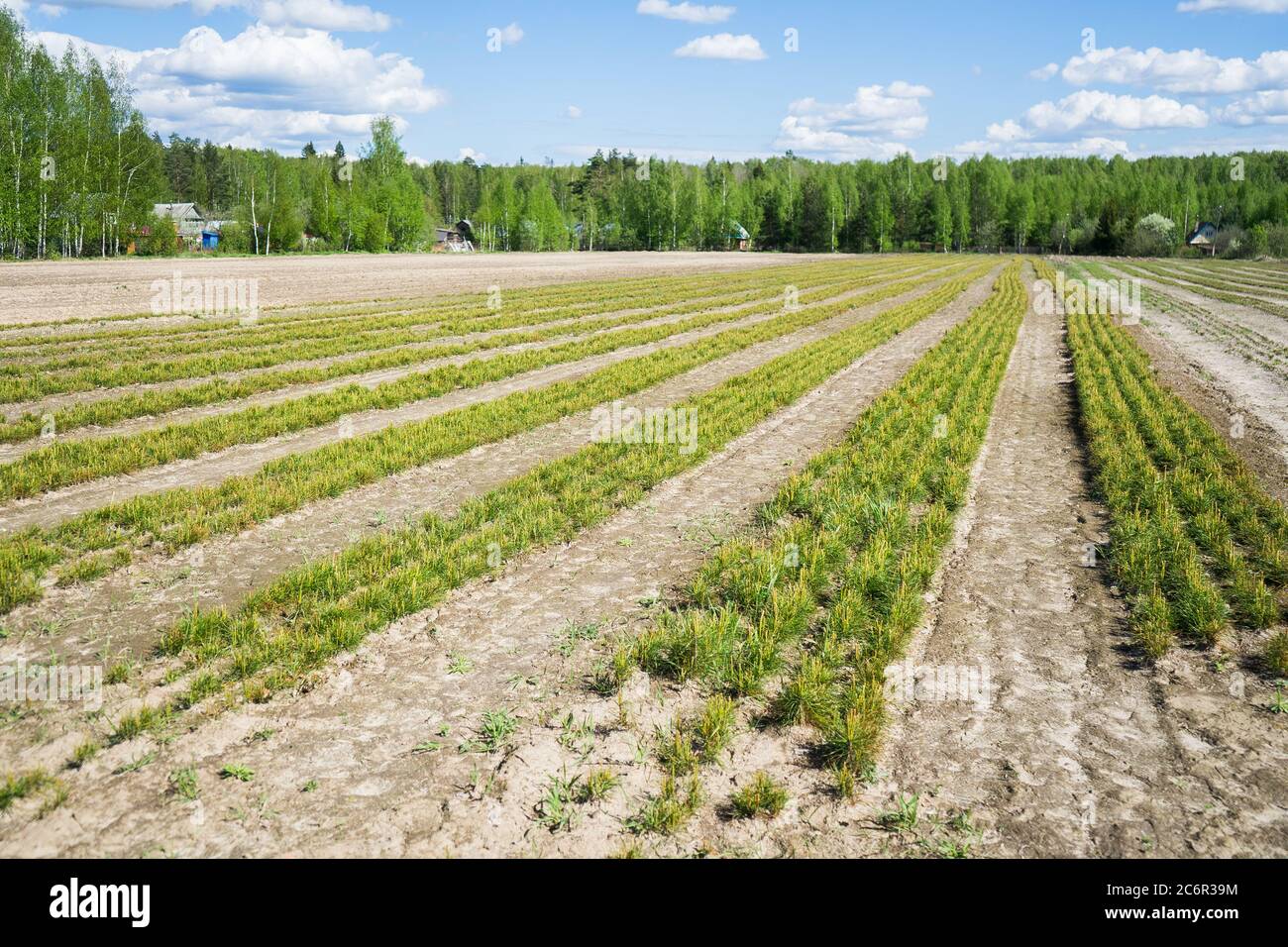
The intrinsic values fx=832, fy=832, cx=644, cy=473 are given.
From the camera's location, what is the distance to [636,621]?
21.9 ft

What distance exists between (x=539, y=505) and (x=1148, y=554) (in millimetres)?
6055

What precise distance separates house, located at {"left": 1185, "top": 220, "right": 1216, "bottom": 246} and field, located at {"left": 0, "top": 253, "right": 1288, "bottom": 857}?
12915 cm

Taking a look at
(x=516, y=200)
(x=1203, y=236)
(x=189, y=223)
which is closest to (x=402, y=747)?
(x=189, y=223)

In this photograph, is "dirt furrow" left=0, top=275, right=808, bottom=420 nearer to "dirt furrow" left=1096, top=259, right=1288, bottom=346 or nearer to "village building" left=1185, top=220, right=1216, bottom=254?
"dirt furrow" left=1096, top=259, right=1288, bottom=346

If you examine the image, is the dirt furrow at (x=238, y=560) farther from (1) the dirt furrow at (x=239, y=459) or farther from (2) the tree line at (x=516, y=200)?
(2) the tree line at (x=516, y=200)

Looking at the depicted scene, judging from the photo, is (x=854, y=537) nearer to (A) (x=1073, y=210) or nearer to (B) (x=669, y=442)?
(B) (x=669, y=442)

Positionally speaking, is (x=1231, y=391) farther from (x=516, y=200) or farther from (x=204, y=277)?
(x=516, y=200)

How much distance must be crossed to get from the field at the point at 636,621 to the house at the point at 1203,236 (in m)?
129

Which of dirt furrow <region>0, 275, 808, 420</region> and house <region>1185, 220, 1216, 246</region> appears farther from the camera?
house <region>1185, 220, 1216, 246</region>

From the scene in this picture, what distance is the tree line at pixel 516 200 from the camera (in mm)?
59938

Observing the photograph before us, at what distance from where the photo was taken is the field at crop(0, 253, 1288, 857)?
14.4 ft

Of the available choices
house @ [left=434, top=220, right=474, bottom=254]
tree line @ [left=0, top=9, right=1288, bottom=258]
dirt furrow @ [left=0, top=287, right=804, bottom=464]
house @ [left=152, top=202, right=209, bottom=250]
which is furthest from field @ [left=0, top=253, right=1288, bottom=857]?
house @ [left=434, top=220, right=474, bottom=254]

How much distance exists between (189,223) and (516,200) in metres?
43.6

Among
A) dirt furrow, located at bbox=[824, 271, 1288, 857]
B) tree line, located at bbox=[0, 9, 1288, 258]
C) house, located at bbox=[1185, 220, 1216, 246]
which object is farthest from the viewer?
house, located at bbox=[1185, 220, 1216, 246]
